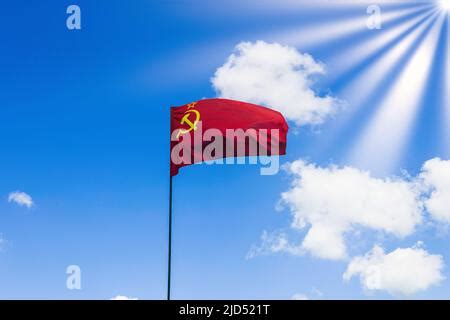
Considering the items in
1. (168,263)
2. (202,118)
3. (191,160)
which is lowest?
(168,263)

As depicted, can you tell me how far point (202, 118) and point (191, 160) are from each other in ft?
6.89

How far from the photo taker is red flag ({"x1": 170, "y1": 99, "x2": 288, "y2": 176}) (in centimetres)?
2541

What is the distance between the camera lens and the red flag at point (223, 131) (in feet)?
83.4

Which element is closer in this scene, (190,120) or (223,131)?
(223,131)

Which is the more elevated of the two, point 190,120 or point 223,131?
point 190,120

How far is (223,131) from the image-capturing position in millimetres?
25984

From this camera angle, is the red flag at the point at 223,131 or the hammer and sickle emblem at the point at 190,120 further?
the hammer and sickle emblem at the point at 190,120

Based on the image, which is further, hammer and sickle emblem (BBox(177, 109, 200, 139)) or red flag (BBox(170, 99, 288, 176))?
hammer and sickle emblem (BBox(177, 109, 200, 139))

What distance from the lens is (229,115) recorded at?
26.3 metres
